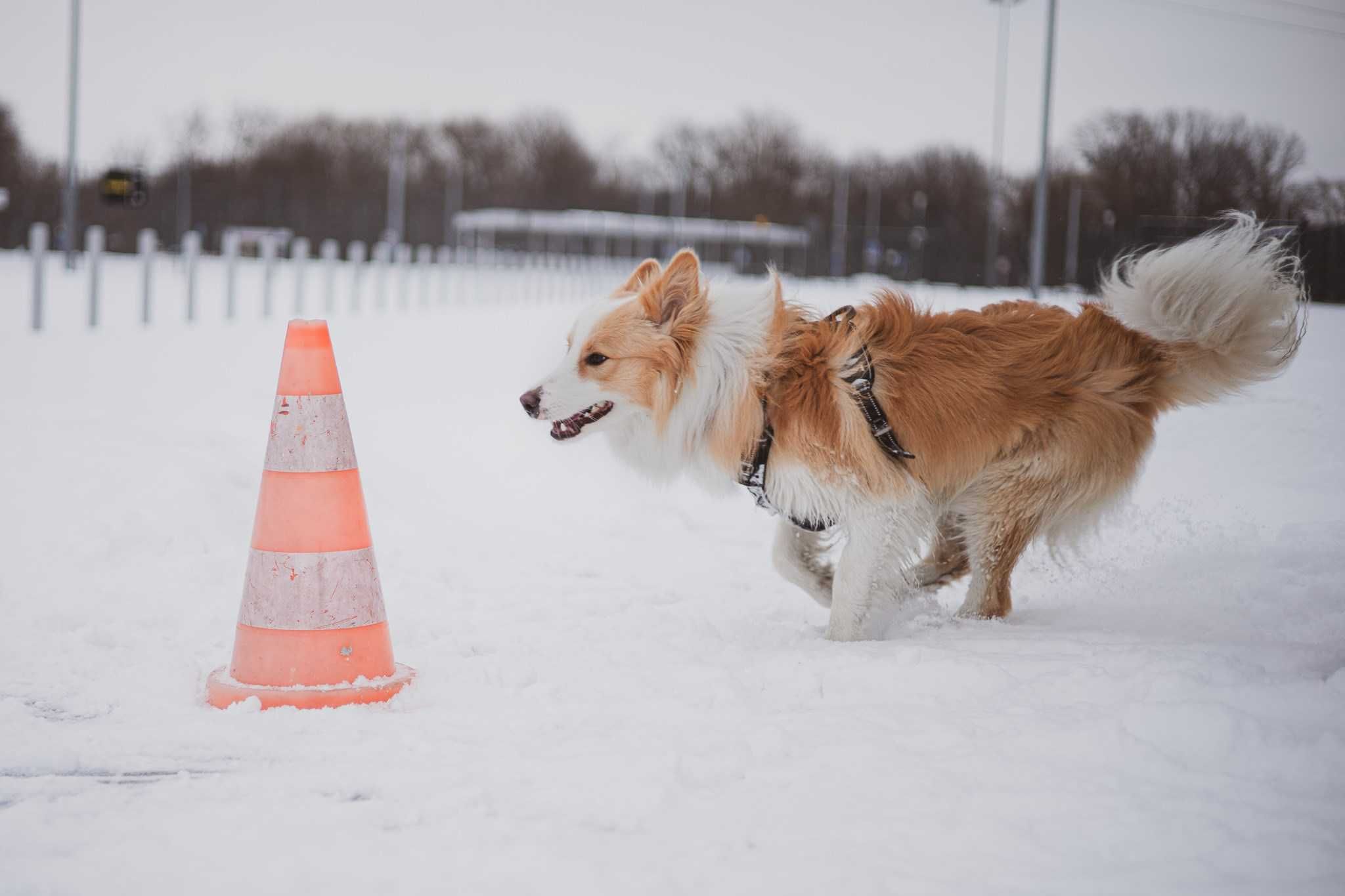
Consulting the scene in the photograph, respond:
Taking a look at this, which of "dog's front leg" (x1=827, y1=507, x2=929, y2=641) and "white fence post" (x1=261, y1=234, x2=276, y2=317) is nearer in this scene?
"dog's front leg" (x1=827, y1=507, x2=929, y2=641)

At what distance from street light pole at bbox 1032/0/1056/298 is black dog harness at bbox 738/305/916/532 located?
4.16m

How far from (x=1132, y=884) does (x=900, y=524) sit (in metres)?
2.25

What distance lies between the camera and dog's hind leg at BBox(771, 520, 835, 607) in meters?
4.75

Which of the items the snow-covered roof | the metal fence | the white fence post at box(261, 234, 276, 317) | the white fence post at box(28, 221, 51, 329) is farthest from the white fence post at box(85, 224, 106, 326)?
the snow-covered roof

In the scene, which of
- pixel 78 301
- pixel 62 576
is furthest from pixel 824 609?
pixel 78 301

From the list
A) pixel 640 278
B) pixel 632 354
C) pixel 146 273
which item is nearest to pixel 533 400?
pixel 632 354

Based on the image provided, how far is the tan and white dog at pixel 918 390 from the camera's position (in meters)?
4.32

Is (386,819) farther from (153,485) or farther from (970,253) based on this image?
(970,253)

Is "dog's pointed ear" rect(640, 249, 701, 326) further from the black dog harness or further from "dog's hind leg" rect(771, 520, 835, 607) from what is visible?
"dog's hind leg" rect(771, 520, 835, 607)

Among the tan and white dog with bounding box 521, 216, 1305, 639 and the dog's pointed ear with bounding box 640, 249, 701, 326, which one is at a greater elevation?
the dog's pointed ear with bounding box 640, 249, 701, 326

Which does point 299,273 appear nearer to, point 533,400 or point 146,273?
point 146,273

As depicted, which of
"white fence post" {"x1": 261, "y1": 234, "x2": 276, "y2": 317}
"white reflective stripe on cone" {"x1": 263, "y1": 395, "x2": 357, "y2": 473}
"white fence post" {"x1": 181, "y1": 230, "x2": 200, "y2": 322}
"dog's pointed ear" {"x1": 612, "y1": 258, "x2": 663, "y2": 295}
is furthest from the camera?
"white fence post" {"x1": 261, "y1": 234, "x2": 276, "y2": 317}

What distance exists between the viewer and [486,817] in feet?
8.39

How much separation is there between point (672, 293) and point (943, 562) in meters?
1.68
